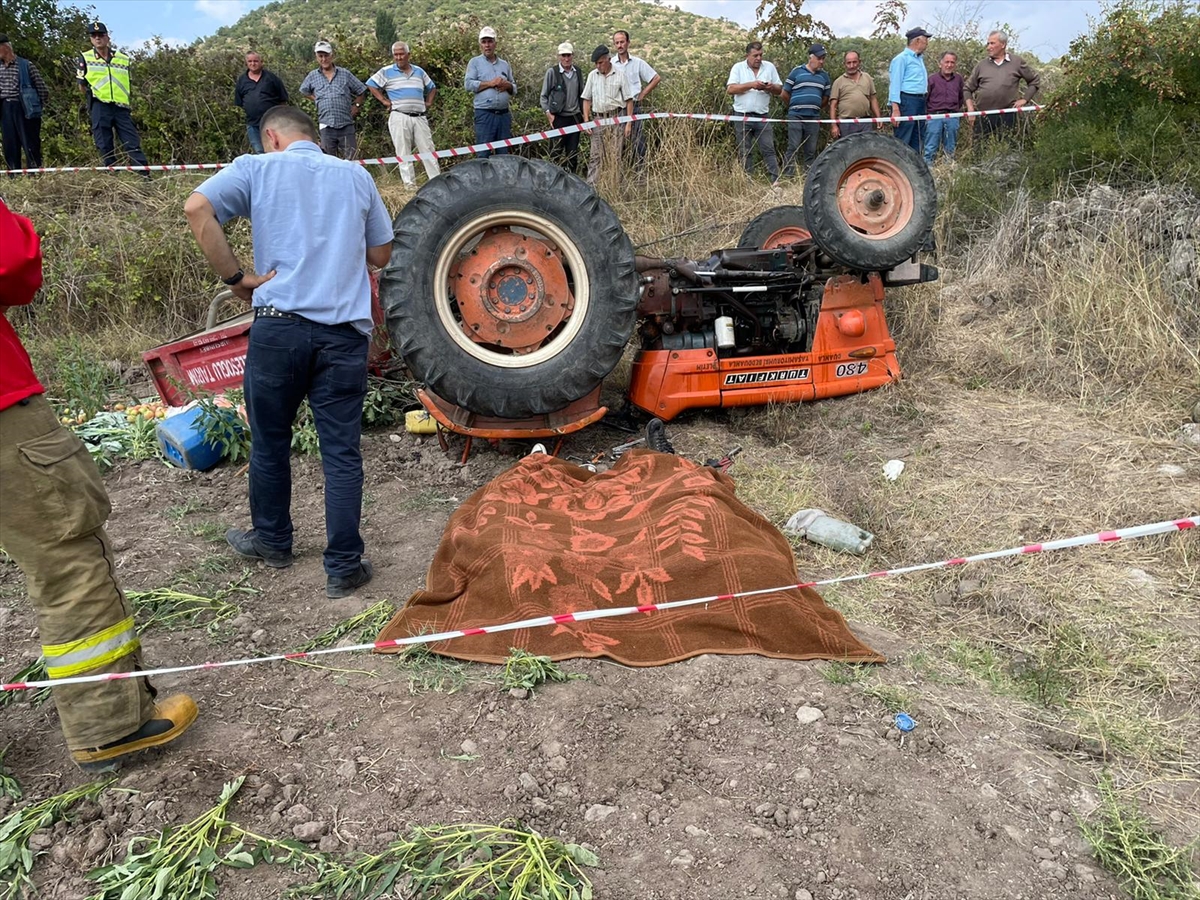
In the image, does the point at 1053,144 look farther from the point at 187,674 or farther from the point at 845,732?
the point at 187,674

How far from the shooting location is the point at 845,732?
265 centimetres

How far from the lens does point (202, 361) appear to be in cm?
549

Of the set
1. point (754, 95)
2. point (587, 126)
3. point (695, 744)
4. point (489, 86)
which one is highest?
point (489, 86)

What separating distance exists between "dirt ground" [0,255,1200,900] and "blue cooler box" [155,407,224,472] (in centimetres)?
72

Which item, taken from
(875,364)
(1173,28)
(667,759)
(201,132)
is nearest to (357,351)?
(667,759)

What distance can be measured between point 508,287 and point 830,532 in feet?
7.25

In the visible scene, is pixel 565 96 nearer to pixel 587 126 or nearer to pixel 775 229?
pixel 587 126

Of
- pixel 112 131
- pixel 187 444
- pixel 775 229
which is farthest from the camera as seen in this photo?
pixel 112 131

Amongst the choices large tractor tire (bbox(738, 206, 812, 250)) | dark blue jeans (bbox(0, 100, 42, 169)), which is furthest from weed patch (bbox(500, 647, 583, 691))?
dark blue jeans (bbox(0, 100, 42, 169))

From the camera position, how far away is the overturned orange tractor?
466 centimetres

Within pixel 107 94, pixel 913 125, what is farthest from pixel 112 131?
pixel 913 125

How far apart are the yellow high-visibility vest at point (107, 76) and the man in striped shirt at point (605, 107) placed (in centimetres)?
498

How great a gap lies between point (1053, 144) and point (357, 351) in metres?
6.54

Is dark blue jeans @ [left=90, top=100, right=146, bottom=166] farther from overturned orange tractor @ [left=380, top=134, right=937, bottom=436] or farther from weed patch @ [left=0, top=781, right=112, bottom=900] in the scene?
weed patch @ [left=0, top=781, right=112, bottom=900]
